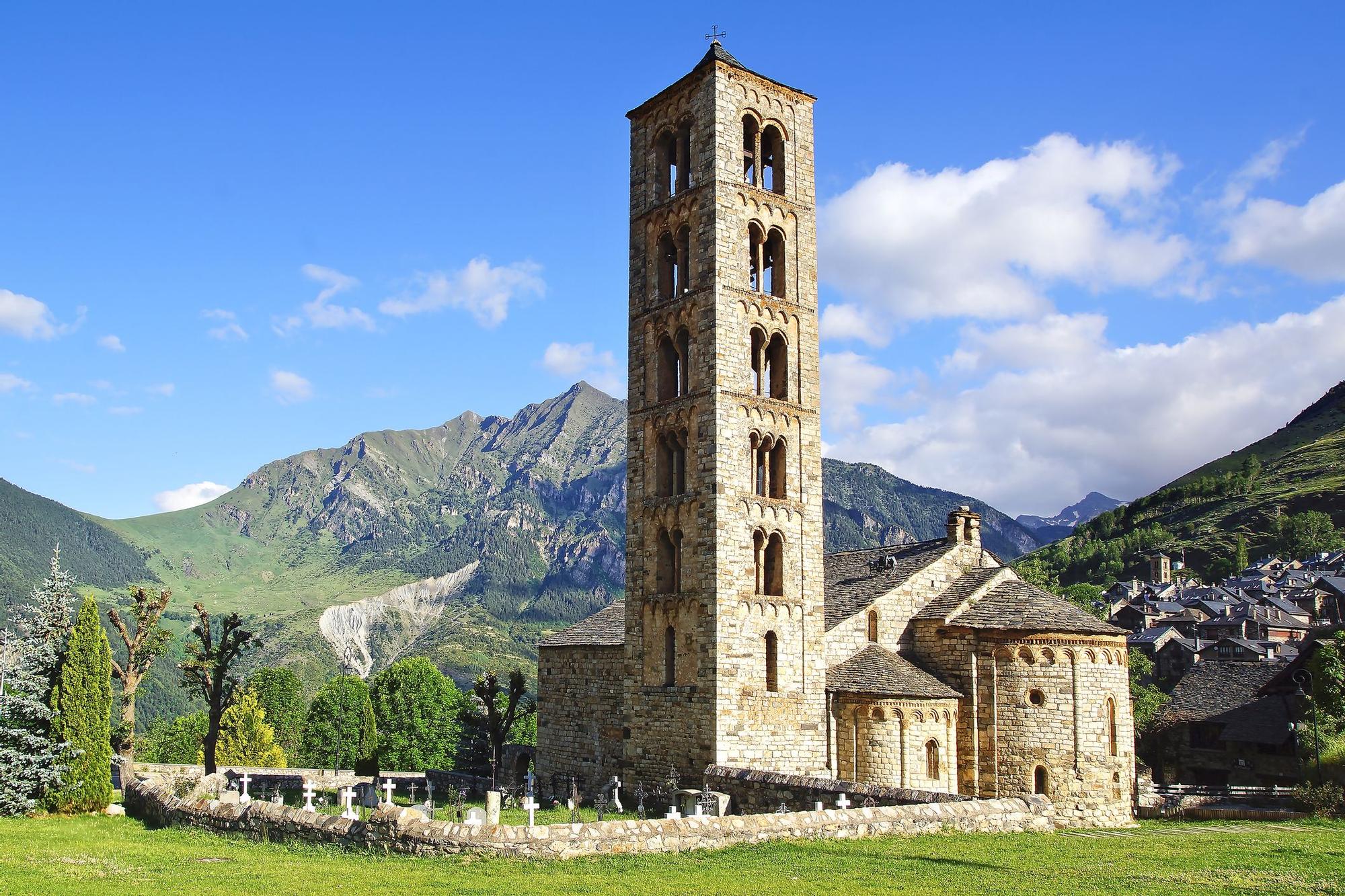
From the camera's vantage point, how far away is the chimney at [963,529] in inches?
1540

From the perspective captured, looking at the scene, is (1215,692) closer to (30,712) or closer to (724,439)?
(724,439)

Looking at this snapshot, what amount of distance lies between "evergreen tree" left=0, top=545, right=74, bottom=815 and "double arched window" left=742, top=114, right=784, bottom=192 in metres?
23.9

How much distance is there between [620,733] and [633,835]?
18.4 meters

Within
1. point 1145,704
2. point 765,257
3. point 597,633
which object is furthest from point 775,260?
point 1145,704

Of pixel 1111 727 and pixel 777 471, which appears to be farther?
pixel 777 471

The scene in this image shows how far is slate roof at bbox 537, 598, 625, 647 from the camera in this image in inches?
1608

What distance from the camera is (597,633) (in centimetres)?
4247

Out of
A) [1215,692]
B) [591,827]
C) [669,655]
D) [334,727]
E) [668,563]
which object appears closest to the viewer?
[591,827]

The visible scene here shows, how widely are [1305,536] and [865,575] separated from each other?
13771 cm

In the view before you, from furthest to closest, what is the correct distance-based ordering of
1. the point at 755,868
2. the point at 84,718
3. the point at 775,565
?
1. the point at 775,565
2. the point at 84,718
3. the point at 755,868

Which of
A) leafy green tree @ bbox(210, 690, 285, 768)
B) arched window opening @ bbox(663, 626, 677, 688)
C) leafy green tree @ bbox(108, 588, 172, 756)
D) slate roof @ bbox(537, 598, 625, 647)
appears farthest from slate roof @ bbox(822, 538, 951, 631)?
leafy green tree @ bbox(210, 690, 285, 768)

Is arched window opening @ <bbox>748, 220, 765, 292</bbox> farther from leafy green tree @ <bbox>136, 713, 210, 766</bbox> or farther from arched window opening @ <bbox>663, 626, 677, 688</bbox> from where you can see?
leafy green tree @ <bbox>136, 713, 210, 766</bbox>

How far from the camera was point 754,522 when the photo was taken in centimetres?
3250

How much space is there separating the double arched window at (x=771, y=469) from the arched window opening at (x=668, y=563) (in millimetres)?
2968
